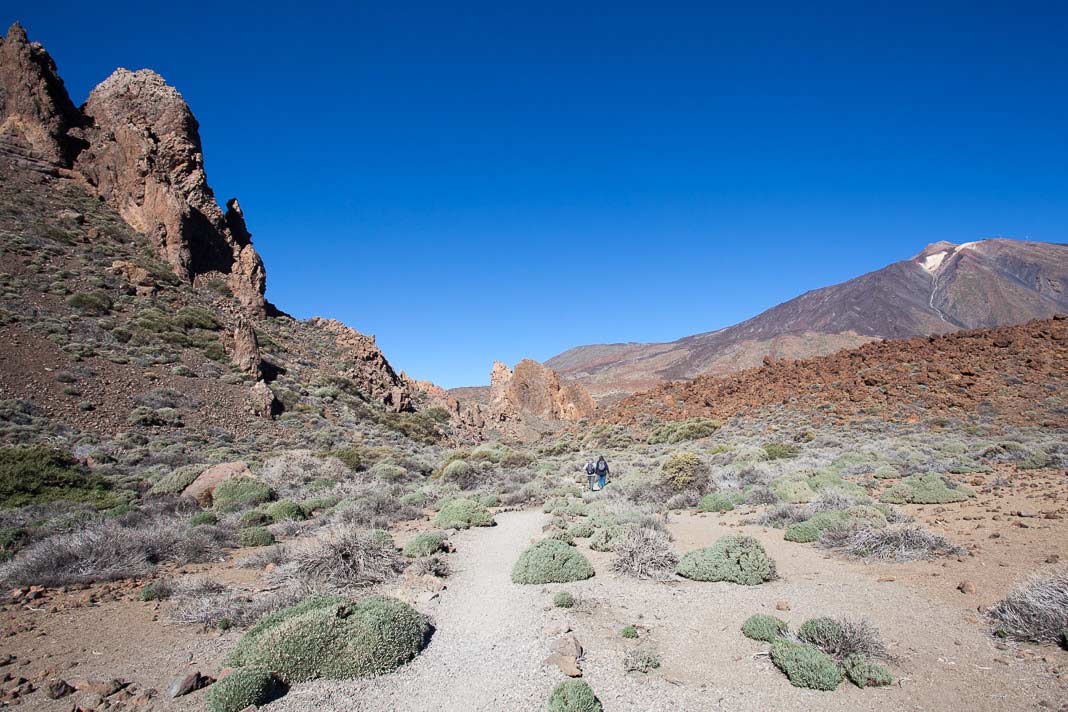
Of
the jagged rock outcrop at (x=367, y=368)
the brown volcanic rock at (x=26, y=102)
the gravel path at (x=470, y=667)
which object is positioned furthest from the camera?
the jagged rock outcrop at (x=367, y=368)

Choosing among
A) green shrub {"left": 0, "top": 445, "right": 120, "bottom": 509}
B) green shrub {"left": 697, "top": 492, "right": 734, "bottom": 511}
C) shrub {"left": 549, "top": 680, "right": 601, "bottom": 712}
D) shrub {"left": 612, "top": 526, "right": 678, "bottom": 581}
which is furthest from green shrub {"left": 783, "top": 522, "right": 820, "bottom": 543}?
green shrub {"left": 0, "top": 445, "right": 120, "bottom": 509}

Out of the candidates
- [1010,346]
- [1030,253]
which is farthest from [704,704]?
[1030,253]

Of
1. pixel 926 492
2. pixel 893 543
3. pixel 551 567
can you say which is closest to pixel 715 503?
pixel 926 492

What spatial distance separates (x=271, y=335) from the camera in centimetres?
3288

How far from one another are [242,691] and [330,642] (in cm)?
78

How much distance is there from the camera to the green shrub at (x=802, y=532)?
856 cm

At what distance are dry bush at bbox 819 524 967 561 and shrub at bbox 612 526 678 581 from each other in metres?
2.67

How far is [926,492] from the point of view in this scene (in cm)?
1028

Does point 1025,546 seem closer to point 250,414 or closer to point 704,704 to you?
point 704,704

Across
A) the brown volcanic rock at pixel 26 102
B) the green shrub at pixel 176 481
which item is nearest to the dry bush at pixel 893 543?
the green shrub at pixel 176 481

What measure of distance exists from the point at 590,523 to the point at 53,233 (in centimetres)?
3388

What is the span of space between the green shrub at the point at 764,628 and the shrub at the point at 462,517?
→ 706cm

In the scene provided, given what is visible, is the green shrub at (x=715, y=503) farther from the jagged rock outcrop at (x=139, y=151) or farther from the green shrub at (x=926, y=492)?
the jagged rock outcrop at (x=139, y=151)

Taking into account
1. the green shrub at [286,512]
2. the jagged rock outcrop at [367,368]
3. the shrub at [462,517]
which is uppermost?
the jagged rock outcrop at [367,368]
